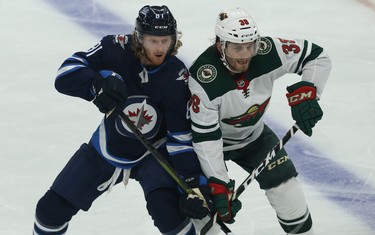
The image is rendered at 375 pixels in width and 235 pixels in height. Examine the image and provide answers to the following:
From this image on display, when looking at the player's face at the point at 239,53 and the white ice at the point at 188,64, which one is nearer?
the player's face at the point at 239,53

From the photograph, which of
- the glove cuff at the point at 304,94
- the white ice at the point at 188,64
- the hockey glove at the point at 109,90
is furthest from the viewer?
the white ice at the point at 188,64

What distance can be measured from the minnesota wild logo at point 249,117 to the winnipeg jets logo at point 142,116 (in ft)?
0.95

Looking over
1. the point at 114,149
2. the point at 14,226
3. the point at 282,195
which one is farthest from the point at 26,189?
the point at 282,195

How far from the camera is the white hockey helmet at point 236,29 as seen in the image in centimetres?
401

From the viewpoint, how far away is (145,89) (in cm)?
409

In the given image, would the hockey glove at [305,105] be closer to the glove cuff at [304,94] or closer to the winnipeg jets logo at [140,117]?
the glove cuff at [304,94]

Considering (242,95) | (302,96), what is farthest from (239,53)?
(302,96)

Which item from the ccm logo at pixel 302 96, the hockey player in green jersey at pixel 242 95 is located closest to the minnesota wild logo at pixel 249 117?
the hockey player in green jersey at pixel 242 95

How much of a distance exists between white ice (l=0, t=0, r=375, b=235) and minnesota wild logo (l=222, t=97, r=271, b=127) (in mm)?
734

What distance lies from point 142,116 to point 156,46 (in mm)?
314

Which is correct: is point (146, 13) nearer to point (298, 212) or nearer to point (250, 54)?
point (250, 54)

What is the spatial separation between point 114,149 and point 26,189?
3.15ft

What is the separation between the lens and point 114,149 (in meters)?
4.24

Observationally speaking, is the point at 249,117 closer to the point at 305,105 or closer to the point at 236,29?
the point at 305,105
